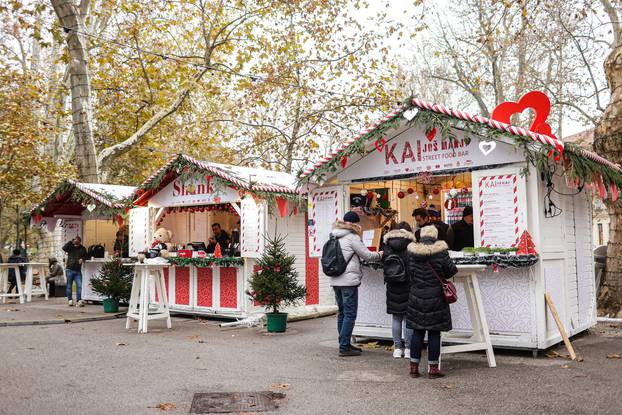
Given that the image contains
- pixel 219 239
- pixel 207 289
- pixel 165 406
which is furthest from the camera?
pixel 219 239

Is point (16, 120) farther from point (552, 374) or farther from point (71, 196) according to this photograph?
point (552, 374)

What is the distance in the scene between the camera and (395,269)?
7.66 meters

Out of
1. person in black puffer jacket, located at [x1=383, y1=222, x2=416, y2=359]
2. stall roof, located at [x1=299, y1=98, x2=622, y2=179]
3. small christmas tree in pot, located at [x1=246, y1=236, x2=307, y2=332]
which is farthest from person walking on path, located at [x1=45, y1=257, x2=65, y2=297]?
person in black puffer jacket, located at [x1=383, y1=222, x2=416, y2=359]

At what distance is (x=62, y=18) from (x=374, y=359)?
14.6m

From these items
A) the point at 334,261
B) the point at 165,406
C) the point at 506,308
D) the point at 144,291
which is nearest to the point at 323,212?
the point at 334,261

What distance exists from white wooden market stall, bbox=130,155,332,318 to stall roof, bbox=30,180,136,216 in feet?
3.13

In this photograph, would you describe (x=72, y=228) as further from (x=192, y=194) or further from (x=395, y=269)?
(x=395, y=269)

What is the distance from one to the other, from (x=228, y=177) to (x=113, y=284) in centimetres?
395

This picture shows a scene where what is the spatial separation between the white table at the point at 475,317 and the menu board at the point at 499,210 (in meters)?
0.81

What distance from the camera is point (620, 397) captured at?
5.76m

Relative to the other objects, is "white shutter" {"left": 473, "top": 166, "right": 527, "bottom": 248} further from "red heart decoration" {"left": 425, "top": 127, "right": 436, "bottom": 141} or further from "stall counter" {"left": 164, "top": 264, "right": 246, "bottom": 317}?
"stall counter" {"left": 164, "top": 264, "right": 246, "bottom": 317}

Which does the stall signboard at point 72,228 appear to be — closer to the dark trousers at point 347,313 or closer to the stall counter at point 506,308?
the dark trousers at point 347,313

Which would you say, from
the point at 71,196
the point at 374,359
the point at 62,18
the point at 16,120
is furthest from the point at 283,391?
the point at 16,120

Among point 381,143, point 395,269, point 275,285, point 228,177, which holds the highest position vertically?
point 381,143
